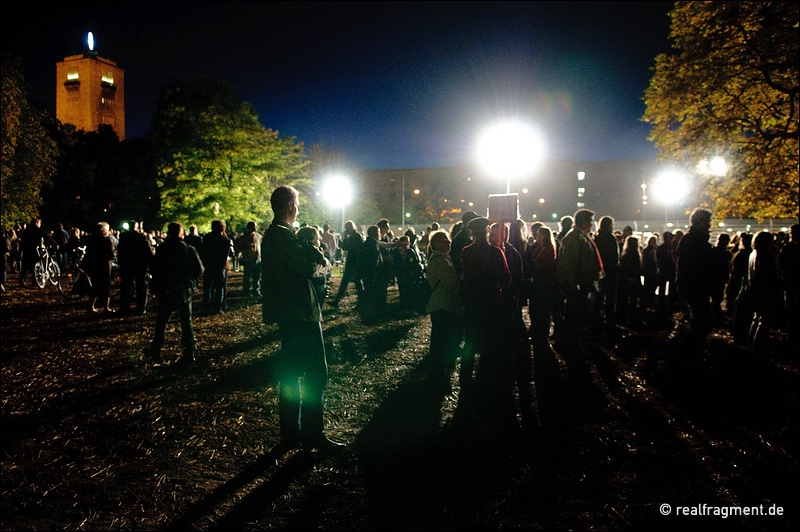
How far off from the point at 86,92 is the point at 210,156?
72.9 metres

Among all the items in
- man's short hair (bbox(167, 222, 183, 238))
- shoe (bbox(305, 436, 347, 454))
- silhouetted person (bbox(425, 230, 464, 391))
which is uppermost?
man's short hair (bbox(167, 222, 183, 238))

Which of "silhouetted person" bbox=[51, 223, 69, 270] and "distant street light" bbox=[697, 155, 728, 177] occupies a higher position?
"distant street light" bbox=[697, 155, 728, 177]

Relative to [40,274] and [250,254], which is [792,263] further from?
[40,274]

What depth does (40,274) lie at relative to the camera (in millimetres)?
16891

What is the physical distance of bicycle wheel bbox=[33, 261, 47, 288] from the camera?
1662 cm

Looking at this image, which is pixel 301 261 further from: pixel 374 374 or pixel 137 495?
pixel 374 374

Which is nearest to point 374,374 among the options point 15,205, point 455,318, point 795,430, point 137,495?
point 455,318

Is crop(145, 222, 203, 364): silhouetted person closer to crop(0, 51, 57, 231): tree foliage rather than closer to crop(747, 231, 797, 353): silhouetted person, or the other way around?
crop(747, 231, 797, 353): silhouetted person

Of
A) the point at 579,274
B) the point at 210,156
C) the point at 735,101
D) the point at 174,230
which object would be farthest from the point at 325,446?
the point at 210,156

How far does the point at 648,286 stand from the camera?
11.4m

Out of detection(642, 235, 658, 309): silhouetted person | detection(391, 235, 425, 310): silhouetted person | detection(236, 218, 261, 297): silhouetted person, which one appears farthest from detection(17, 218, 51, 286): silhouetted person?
detection(642, 235, 658, 309): silhouetted person

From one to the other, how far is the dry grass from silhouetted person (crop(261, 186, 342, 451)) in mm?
295

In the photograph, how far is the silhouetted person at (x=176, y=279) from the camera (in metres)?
7.24

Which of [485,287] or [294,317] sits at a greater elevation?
[485,287]
